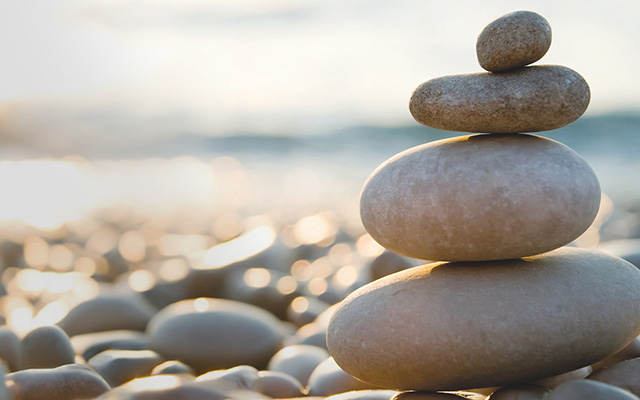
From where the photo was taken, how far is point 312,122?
2183cm

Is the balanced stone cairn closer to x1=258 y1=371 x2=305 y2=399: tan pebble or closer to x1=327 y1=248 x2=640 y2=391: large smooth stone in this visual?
x1=327 y1=248 x2=640 y2=391: large smooth stone

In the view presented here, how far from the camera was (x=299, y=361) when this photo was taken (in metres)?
3.51

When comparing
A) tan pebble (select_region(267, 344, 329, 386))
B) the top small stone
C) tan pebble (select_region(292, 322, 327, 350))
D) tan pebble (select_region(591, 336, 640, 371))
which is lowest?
tan pebble (select_region(292, 322, 327, 350))

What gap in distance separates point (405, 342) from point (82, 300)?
112 inches

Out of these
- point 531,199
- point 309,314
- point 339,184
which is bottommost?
point 339,184

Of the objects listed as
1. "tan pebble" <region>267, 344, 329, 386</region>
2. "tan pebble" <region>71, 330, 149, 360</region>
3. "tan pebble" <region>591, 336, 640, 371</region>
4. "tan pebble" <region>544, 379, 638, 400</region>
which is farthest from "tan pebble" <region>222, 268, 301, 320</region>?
"tan pebble" <region>544, 379, 638, 400</region>

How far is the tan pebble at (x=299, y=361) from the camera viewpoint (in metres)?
3.45

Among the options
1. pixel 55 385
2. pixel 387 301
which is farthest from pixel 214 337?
pixel 387 301

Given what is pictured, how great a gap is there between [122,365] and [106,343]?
1.90ft

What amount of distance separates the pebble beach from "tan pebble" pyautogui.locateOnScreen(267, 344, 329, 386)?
0.4 inches

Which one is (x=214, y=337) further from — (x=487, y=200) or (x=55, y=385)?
(x=487, y=200)

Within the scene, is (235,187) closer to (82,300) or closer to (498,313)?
(82,300)

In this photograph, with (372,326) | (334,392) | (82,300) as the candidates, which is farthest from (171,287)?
(372,326)

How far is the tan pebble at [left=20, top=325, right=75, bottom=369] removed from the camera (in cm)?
307
